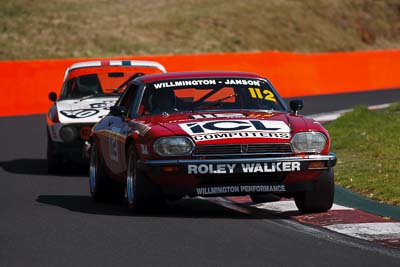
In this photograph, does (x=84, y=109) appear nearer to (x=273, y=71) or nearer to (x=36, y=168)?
(x=36, y=168)

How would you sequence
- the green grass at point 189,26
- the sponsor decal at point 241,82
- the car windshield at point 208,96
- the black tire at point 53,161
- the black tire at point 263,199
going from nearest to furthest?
the car windshield at point 208,96
the sponsor decal at point 241,82
the black tire at point 263,199
the black tire at point 53,161
the green grass at point 189,26

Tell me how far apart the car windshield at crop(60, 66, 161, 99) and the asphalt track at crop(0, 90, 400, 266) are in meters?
3.18

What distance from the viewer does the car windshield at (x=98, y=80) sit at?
1686 cm

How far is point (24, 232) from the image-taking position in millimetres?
10109

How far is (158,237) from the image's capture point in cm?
963

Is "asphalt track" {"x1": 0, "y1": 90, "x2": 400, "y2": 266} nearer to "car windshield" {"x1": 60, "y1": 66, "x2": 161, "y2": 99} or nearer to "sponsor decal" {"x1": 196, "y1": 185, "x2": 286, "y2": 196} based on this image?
"sponsor decal" {"x1": 196, "y1": 185, "x2": 286, "y2": 196}

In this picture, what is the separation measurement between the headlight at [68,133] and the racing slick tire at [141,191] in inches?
179

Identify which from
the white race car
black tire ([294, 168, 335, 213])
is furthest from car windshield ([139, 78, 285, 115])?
the white race car

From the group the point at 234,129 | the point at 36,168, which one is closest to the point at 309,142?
the point at 234,129

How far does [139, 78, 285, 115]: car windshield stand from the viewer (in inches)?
A: 464

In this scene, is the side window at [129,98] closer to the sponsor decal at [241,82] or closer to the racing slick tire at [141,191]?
the sponsor decal at [241,82]

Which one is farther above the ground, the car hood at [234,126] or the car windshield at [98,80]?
the car hood at [234,126]

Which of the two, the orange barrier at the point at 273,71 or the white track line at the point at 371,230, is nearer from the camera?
the white track line at the point at 371,230

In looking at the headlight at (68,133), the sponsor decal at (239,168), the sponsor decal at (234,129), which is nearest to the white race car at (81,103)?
the headlight at (68,133)
